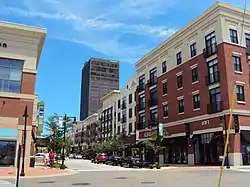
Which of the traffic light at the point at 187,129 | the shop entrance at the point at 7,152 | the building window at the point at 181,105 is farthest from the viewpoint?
the building window at the point at 181,105

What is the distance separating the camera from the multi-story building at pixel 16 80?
28.5m

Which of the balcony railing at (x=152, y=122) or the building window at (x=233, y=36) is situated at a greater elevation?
the building window at (x=233, y=36)

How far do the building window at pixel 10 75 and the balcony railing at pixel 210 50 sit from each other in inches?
848

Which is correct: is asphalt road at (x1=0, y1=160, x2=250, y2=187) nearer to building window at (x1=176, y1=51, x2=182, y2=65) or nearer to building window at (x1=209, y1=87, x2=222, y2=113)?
building window at (x1=209, y1=87, x2=222, y2=113)

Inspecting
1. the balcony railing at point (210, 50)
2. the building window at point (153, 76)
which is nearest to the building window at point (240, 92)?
the balcony railing at point (210, 50)

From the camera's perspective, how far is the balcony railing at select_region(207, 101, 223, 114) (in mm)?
34750

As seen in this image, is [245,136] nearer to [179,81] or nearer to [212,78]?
[212,78]

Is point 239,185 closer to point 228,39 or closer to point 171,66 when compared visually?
point 228,39

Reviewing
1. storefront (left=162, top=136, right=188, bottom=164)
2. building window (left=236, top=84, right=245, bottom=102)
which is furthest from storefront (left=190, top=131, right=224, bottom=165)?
building window (left=236, top=84, right=245, bottom=102)

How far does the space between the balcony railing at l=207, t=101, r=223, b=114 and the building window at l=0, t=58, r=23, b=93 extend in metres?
21.1

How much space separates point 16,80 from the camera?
29859 mm

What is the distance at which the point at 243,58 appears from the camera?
36188 mm

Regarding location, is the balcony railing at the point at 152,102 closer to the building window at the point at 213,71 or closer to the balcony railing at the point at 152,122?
the balcony railing at the point at 152,122

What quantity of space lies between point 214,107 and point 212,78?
11.9 feet
